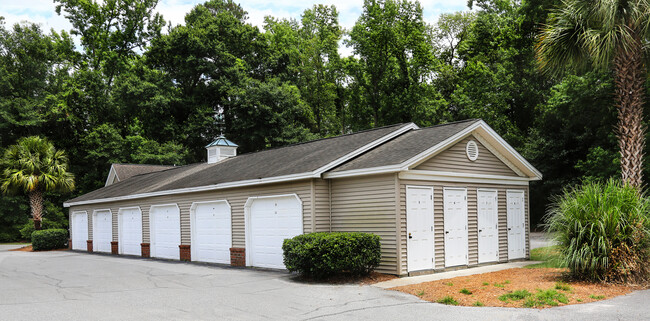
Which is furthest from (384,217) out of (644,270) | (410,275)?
(644,270)

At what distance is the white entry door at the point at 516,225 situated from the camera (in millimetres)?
15348

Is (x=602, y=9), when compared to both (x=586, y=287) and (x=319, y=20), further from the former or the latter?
(x=319, y=20)

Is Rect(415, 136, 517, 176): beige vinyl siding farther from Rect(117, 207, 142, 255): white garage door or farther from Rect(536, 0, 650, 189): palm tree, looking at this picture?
Rect(117, 207, 142, 255): white garage door

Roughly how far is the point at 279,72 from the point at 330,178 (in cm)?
2745

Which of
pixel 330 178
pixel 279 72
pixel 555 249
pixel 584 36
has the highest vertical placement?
pixel 279 72

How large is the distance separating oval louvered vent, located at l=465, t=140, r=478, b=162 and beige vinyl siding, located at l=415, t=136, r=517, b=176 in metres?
0.09

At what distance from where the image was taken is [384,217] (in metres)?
12.1

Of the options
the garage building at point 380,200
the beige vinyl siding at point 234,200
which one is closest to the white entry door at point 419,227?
the garage building at point 380,200

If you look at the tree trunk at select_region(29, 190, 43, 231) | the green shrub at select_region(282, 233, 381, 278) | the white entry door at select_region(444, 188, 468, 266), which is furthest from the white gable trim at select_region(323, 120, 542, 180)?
the tree trunk at select_region(29, 190, 43, 231)

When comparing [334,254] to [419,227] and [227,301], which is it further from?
[227,301]

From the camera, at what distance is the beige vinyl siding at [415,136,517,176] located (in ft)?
42.8

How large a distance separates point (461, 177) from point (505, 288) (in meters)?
4.48

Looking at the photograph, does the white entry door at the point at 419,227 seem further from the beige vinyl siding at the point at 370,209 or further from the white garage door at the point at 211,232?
the white garage door at the point at 211,232

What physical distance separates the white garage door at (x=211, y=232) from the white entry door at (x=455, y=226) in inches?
261
